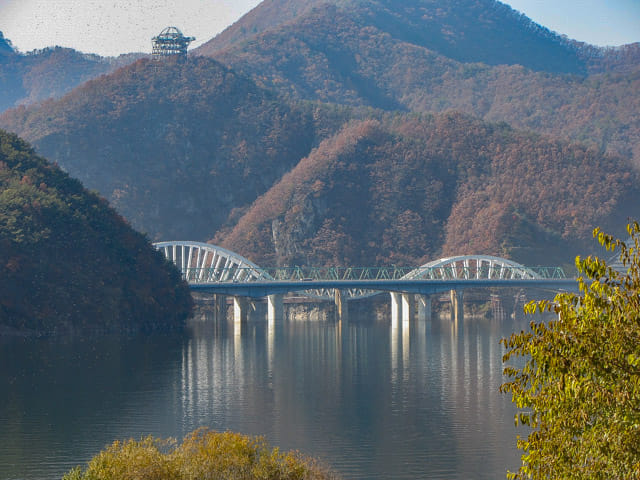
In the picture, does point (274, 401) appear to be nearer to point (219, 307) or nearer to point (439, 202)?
point (219, 307)

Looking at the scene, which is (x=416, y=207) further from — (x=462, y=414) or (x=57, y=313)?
(x=462, y=414)

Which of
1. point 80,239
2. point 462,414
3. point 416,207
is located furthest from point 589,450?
point 416,207

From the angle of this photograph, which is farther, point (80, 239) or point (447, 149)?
point (447, 149)

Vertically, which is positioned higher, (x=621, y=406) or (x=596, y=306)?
(x=596, y=306)

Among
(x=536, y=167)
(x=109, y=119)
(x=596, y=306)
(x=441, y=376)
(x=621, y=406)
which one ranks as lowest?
(x=441, y=376)

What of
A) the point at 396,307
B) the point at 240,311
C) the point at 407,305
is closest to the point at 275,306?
the point at 240,311

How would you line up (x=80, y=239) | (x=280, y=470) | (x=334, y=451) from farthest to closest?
(x=80, y=239), (x=334, y=451), (x=280, y=470)

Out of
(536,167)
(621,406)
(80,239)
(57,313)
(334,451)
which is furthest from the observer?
(536,167)
